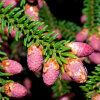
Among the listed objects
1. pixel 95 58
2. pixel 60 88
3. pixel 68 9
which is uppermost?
pixel 68 9

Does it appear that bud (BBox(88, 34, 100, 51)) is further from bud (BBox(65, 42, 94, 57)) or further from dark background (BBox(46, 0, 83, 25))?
dark background (BBox(46, 0, 83, 25))

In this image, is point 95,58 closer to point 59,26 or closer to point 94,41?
point 94,41

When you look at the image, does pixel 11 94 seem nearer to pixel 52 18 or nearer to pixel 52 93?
pixel 52 93

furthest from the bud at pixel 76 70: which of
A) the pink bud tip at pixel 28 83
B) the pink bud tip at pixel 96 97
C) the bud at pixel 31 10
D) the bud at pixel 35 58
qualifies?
the pink bud tip at pixel 28 83

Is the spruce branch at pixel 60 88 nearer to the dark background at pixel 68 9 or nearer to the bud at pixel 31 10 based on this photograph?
the bud at pixel 31 10

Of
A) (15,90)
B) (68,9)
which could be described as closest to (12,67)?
(15,90)

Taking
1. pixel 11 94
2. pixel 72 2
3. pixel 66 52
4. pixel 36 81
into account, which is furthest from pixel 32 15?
pixel 72 2
